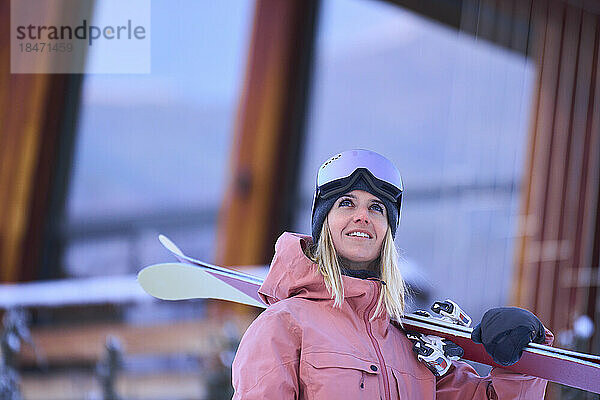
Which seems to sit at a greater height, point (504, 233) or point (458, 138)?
point (458, 138)

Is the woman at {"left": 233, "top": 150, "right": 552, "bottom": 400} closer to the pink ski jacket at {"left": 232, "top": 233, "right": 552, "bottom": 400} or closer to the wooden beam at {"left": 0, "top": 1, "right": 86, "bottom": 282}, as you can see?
the pink ski jacket at {"left": 232, "top": 233, "right": 552, "bottom": 400}

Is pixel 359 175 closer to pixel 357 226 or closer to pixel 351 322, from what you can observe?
pixel 357 226

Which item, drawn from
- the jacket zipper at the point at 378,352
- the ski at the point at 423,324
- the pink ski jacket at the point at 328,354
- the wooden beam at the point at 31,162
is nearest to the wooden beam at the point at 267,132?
the wooden beam at the point at 31,162

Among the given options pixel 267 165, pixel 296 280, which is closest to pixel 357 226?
pixel 296 280

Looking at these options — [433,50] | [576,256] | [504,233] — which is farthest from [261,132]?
[576,256]

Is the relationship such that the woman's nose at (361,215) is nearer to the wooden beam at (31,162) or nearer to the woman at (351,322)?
the woman at (351,322)

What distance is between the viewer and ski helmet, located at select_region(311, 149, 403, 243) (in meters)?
1.27

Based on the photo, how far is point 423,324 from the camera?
1.32 m

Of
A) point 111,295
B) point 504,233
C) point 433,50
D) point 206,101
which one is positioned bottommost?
point 111,295

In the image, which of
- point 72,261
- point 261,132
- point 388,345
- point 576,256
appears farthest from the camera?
point 576,256

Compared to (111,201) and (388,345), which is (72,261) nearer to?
(111,201)

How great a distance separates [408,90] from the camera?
321 centimetres

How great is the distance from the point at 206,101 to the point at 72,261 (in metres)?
0.83

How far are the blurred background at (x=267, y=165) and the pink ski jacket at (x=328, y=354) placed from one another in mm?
1630
